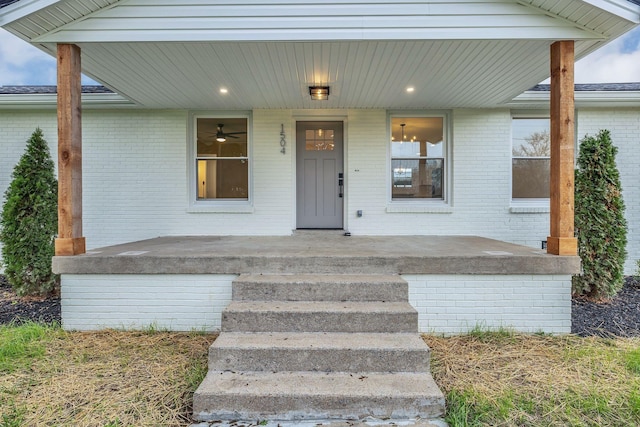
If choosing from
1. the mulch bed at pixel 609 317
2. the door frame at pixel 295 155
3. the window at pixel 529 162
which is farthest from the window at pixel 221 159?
the mulch bed at pixel 609 317

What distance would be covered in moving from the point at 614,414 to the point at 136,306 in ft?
12.7

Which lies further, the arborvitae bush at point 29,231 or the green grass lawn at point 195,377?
the arborvitae bush at point 29,231

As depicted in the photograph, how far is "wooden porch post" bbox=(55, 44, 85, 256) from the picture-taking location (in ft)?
10.3

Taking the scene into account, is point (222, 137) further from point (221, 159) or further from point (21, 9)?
point (21, 9)

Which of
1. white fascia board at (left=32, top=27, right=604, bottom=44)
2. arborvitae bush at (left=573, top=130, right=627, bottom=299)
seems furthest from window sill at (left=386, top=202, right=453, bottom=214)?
white fascia board at (left=32, top=27, right=604, bottom=44)

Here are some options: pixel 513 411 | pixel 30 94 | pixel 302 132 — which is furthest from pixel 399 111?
pixel 30 94

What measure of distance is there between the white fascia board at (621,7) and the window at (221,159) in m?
4.56

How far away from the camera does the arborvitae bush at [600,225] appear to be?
13.3 ft

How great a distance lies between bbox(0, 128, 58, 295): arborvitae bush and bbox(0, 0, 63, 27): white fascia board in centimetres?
198

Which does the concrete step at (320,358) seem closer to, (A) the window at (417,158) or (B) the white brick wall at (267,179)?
(B) the white brick wall at (267,179)

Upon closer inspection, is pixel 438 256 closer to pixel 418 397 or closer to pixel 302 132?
pixel 418 397

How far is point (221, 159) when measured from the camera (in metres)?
5.55

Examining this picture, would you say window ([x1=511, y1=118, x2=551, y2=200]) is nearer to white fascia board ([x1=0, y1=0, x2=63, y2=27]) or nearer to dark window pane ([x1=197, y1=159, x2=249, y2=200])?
dark window pane ([x1=197, y1=159, x2=249, y2=200])

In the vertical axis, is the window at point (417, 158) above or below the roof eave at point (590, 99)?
below
